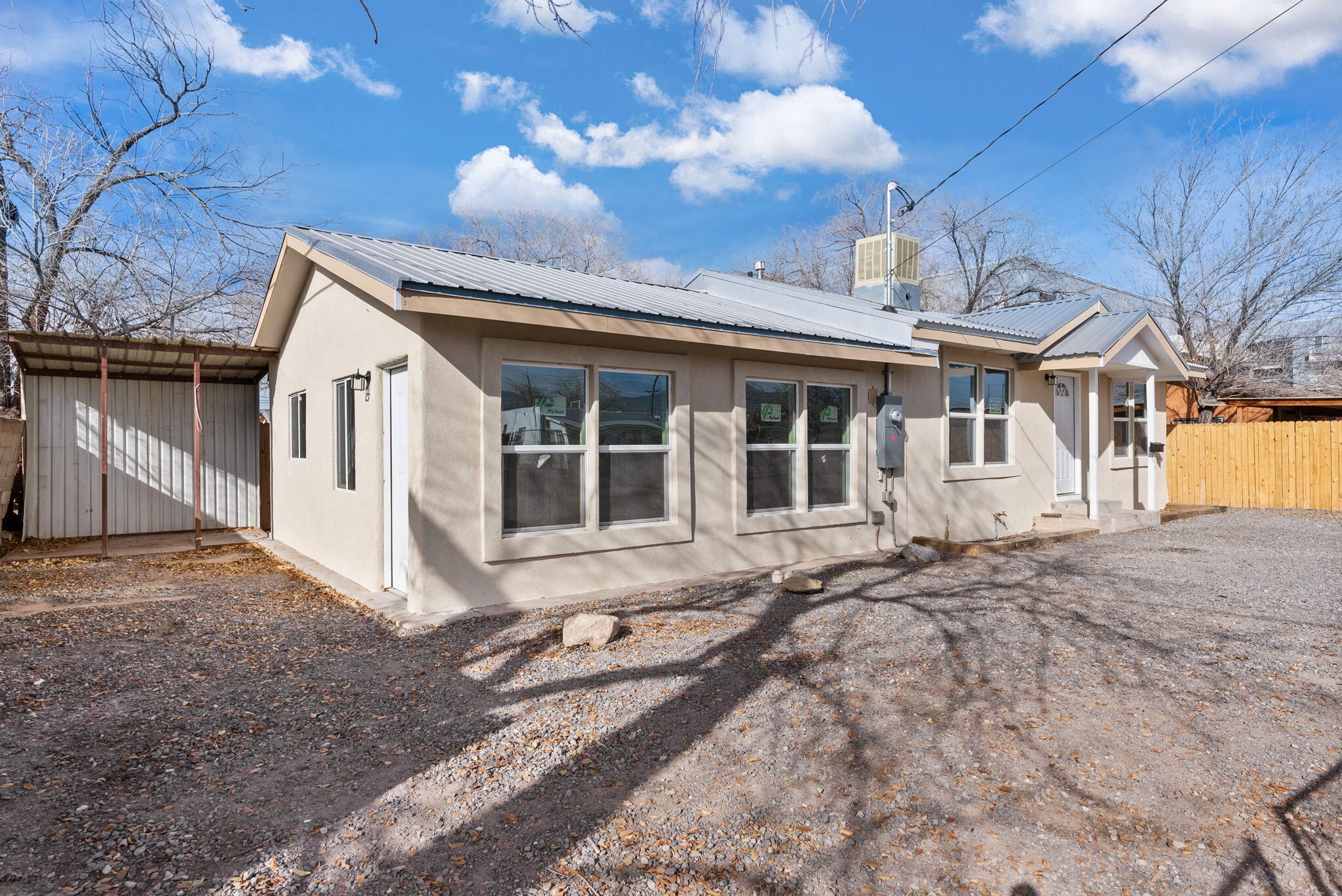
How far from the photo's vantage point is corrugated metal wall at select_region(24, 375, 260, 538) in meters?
11.3

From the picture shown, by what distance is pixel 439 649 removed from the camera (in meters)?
5.23

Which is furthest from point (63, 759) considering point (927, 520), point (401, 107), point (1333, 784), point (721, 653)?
point (927, 520)

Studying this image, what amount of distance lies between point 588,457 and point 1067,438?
30.5 feet

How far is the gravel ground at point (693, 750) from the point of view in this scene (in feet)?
8.55

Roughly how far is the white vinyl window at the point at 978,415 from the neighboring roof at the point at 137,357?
33.3ft

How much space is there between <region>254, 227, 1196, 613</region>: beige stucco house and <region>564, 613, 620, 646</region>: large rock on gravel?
1.39m

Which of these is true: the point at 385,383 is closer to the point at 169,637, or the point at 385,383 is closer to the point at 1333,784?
the point at 169,637

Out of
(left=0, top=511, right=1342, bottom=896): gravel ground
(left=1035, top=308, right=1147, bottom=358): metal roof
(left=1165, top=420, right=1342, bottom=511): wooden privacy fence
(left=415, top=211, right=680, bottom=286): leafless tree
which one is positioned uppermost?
(left=415, top=211, right=680, bottom=286): leafless tree

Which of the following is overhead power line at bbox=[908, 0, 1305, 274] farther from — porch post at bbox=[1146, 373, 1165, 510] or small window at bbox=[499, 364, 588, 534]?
small window at bbox=[499, 364, 588, 534]

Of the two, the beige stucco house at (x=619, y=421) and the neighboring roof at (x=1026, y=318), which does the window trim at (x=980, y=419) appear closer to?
the beige stucco house at (x=619, y=421)

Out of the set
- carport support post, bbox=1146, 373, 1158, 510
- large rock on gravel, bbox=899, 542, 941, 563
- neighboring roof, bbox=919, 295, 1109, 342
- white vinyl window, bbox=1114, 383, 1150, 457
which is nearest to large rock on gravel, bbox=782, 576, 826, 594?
large rock on gravel, bbox=899, 542, 941, 563

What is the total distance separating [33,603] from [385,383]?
3.80m

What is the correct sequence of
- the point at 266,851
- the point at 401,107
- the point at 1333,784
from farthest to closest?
the point at 401,107
the point at 1333,784
the point at 266,851

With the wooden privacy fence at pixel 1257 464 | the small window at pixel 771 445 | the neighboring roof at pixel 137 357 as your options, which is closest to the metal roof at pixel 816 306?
the small window at pixel 771 445
